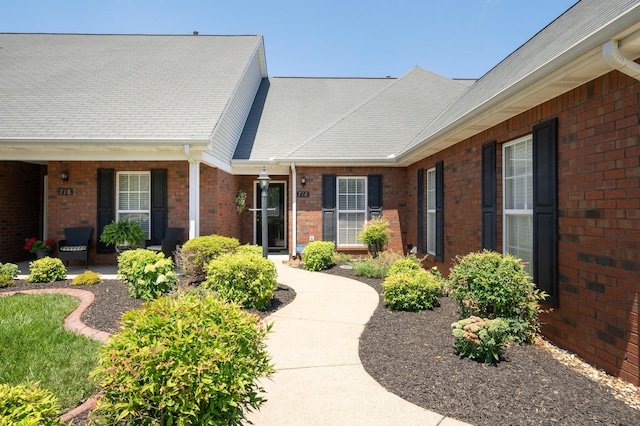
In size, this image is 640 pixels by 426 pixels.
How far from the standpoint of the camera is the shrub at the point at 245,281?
17.4 ft

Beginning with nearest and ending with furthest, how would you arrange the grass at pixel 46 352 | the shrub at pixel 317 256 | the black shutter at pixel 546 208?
1. the grass at pixel 46 352
2. the black shutter at pixel 546 208
3. the shrub at pixel 317 256

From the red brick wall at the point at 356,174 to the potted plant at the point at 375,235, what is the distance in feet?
2.37

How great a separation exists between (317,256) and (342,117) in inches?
211

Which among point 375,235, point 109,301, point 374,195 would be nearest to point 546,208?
point 375,235

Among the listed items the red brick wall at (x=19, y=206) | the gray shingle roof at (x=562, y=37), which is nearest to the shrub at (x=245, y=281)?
the gray shingle roof at (x=562, y=37)

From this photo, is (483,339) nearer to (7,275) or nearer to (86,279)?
(86,279)

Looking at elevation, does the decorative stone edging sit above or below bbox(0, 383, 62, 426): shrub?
below

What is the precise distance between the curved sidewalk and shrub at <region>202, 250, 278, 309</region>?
391mm

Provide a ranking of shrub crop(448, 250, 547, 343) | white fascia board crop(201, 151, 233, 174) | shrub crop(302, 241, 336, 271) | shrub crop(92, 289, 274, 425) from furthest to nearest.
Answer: shrub crop(302, 241, 336, 271) < white fascia board crop(201, 151, 233, 174) < shrub crop(448, 250, 547, 343) < shrub crop(92, 289, 274, 425)

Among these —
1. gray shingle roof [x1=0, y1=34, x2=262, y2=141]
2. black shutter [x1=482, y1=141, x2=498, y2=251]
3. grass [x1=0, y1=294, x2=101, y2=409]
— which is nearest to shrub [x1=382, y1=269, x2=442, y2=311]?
black shutter [x1=482, y1=141, x2=498, y2=251]

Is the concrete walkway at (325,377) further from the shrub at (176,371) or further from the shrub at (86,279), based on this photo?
the shrub at (86,279)

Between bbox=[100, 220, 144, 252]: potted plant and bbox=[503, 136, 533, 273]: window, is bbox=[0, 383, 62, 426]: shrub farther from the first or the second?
bbox=[100, 220, 144, 252]: potted plant

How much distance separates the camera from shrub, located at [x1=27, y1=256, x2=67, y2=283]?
6.97 m

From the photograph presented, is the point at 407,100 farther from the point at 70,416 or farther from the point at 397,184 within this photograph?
the point at 70,416
